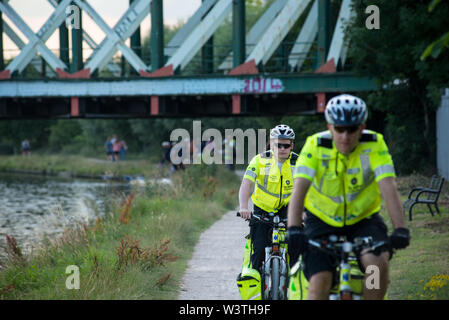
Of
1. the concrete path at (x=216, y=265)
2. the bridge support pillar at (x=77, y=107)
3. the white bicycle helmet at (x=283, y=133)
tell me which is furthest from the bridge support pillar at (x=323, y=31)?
the white bicycle helmet at (x=283, y=133)

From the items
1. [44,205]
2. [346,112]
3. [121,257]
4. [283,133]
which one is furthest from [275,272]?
[44,205]

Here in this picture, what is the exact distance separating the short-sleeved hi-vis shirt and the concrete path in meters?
4.18

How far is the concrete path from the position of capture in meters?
9.23

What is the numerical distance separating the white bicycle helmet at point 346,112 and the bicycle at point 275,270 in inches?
101

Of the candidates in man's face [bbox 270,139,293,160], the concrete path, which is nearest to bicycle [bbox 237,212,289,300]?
man's face [bbox 270,139,293,160]

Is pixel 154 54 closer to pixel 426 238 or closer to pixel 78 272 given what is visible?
pixel 426 238

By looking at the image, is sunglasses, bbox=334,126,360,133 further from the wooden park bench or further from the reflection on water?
the wooden park bench

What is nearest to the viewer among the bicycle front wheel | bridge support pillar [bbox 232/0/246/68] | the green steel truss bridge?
the bicycle front wheel

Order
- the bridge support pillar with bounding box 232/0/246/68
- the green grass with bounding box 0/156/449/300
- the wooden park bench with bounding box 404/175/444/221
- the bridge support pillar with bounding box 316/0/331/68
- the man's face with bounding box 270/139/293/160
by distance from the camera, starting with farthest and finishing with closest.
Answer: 1. the bridge support pillar with bounding box 232/0/246/68
2. the bridge support pillar with bounding box 316/0/331/68
3. the wooden park bench with bounding box 404/175/444/221
4. the green grass with bounding box 0/156/449/300
5. the man's face with bounding box 270/139/293/160

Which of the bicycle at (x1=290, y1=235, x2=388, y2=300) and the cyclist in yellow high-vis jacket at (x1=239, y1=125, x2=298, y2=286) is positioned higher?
the cyclist in yellow high-vis jacket at (x1=239, y1=125, x2=298, y2=286)

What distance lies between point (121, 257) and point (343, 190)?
5248mm

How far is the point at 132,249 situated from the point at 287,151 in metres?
3.35

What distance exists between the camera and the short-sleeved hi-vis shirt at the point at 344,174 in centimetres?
488
